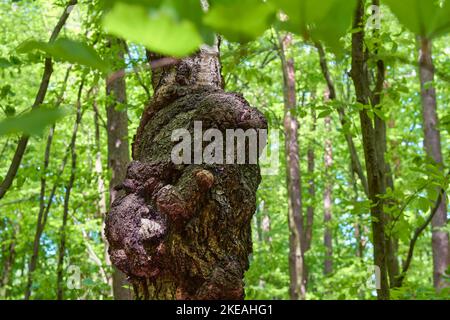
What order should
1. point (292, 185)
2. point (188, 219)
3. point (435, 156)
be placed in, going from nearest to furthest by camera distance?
1. point (188, 219)
2. point (292, 185)
3. point (435, 156)

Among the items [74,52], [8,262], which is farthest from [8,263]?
[74,52]

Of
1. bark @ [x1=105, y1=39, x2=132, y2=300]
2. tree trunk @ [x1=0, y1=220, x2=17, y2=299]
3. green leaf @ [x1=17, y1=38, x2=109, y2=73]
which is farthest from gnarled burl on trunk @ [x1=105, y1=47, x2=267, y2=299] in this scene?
tree trunk @ [x1=0, y1=220, x2=17, y2=299]

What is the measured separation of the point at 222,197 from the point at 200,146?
0.16 meters

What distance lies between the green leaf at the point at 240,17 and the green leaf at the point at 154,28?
1 cm

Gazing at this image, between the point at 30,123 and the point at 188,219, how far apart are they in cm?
108

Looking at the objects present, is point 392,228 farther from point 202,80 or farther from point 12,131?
point 12,131

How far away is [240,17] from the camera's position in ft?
1.03

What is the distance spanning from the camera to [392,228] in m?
2.75

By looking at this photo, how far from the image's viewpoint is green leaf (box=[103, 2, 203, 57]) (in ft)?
0.93

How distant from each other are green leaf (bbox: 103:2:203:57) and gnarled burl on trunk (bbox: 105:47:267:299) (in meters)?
1.05

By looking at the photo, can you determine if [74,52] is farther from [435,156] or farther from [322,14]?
[435,156]

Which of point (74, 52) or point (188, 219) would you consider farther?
point (188, 219)

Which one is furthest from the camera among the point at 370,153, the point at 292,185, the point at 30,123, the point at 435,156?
the point at 435,156
